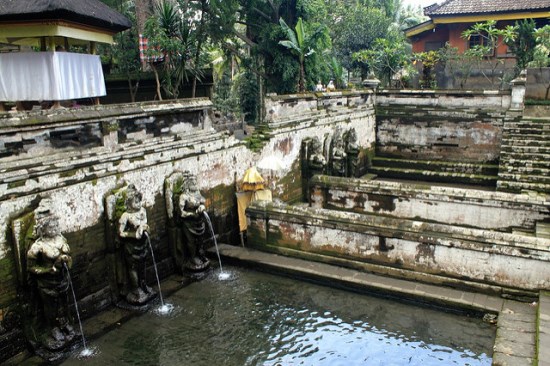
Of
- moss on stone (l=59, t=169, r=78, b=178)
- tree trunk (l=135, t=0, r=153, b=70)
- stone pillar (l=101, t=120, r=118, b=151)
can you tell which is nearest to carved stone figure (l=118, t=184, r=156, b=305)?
stone pillar (l=101, t=120, r=118, b=151)

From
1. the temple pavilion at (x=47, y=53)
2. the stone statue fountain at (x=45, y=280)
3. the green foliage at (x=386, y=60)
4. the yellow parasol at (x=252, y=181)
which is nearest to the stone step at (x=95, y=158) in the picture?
the stone statue fountain at (x=45, y=280)

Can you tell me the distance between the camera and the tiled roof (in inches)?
872

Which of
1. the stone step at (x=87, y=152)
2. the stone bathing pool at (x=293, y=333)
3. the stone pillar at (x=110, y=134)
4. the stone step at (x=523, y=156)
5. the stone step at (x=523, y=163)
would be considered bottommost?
the stone bathing pool at (x=293, y=333)

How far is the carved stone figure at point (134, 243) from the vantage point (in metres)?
7.67

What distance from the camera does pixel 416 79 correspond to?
904 inches

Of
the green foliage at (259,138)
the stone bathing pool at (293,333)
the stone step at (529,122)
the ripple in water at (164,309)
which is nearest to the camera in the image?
the stone bathing pool at (293,333)

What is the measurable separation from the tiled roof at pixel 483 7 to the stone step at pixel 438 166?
35.3 feet

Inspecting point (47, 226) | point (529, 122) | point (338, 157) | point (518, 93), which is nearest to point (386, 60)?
point (518, 93)

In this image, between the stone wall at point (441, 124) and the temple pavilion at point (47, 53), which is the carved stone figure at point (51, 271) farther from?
the stone wall at point (441, 124)

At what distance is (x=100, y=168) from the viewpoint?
763 cm

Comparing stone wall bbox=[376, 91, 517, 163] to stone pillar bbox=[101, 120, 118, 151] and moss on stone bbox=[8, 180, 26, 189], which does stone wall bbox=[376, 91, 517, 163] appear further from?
moss on stone bbox=[8, 180, 26, 189]

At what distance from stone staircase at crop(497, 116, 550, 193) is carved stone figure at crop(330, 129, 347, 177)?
4175 millimetres

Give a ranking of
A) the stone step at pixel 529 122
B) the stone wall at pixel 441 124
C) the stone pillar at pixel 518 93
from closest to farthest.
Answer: the stone step at pixel 529 122 → the stone pillar at pixel 518 93 → the stone wall at pixel 441 124

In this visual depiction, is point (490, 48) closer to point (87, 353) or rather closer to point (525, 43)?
point (525, 43)
